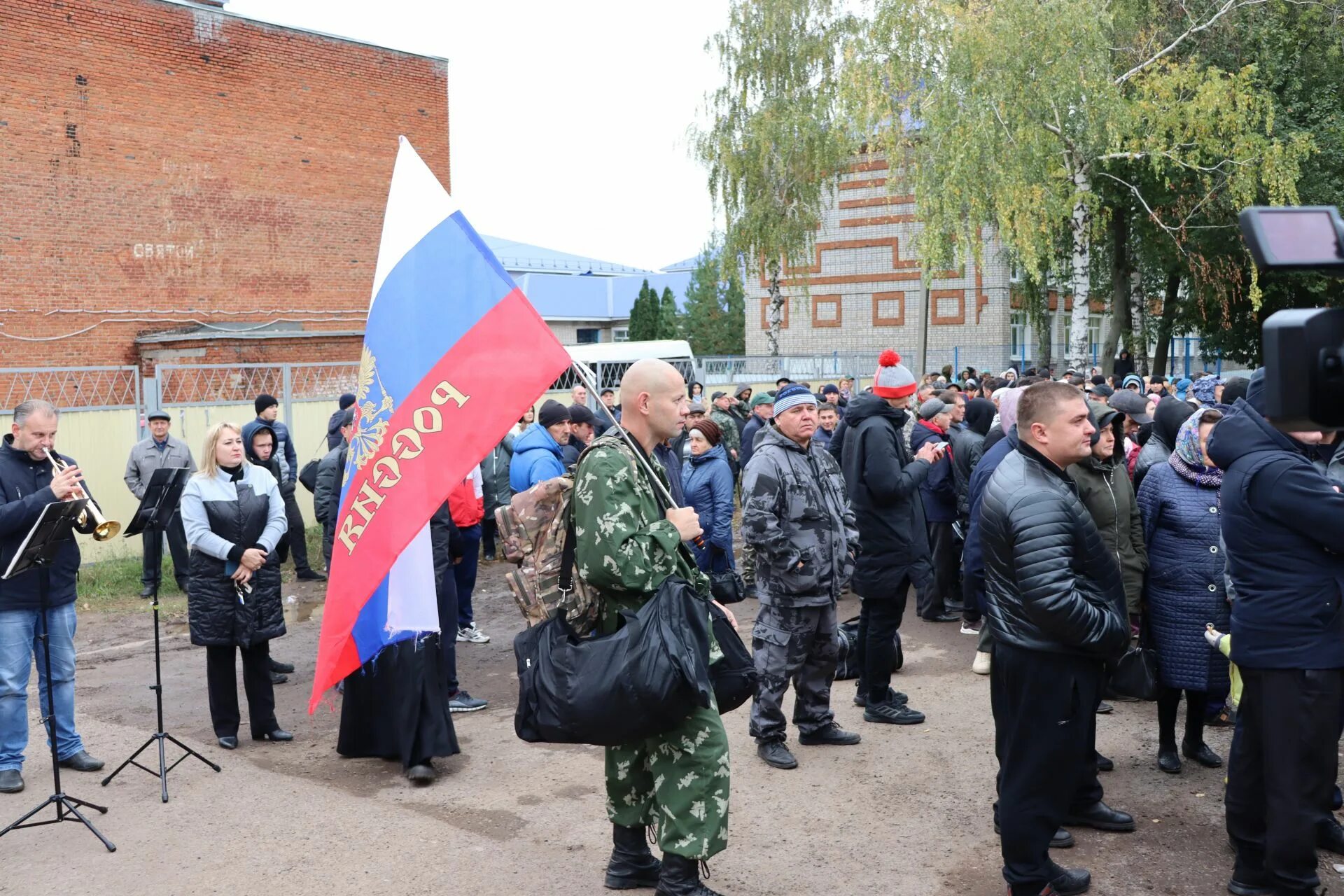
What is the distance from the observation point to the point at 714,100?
32156 mm

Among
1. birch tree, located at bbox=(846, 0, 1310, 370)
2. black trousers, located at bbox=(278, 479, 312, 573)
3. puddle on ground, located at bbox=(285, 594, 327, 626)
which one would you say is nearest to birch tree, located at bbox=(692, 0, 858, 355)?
birch tree, located at bbox=(846, 0, 1310, 370)

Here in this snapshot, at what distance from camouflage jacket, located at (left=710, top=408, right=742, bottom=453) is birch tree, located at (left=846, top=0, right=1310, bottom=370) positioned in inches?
368

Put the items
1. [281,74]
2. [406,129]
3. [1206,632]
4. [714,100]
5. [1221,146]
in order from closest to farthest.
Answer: [1206,632] < [1221,146] < [281,74] < [406,129] < [714,100]

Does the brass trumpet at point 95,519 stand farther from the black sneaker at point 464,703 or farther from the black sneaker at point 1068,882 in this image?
the black sneaker at point 1068,882

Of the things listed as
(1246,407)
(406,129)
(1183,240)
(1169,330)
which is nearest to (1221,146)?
(1183,240)

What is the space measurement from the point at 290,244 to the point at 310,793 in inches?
842

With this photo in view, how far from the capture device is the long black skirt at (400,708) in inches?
246

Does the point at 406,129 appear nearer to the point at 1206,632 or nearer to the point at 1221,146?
the point at 1221,146

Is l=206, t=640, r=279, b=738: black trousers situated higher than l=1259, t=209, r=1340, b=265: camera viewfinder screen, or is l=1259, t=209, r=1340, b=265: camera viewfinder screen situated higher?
l=1259, t=209, r=1340, b=265: camera viewfinder screen

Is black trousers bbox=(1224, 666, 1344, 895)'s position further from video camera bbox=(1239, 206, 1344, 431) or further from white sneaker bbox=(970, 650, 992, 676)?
white sneaker bbox=(970, 650, 992, 676)

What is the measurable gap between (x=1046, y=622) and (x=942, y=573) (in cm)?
580

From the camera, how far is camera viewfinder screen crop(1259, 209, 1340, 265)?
252 centimetres

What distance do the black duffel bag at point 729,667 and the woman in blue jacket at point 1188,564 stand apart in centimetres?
259

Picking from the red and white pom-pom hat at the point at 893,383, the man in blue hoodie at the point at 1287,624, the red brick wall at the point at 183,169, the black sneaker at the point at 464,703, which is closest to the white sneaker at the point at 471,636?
the black sneaker at the point at 464,703
